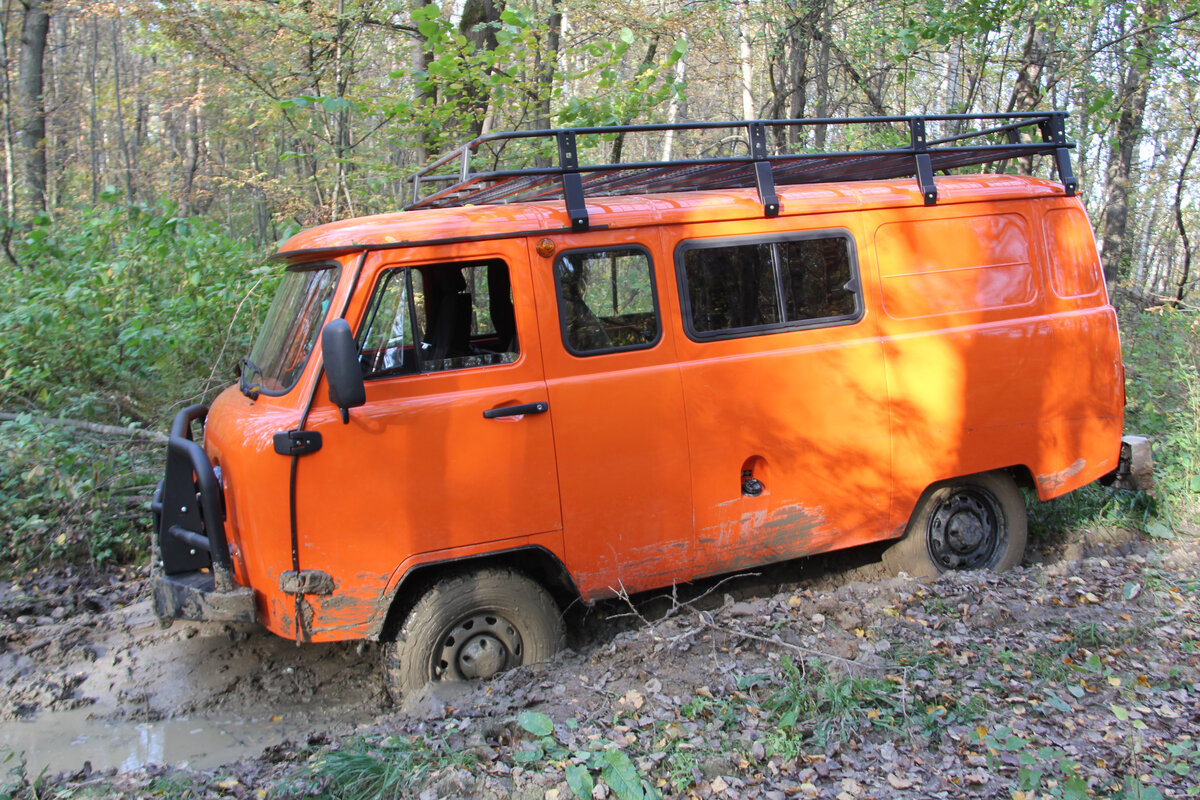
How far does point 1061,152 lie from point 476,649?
4730 mm

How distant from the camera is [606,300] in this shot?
4.44 meters

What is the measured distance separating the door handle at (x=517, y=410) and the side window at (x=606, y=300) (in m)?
0.34

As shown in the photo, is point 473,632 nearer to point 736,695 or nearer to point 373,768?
point 373,768

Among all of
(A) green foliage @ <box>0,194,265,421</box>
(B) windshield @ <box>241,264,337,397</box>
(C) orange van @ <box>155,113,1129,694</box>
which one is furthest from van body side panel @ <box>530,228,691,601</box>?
(A) green foliage @ <box>0,194,265,421</box>

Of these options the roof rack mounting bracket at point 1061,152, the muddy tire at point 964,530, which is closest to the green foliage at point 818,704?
the muddy tire at point 964,530

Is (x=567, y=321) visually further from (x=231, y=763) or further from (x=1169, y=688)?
(x=1169, y=688)

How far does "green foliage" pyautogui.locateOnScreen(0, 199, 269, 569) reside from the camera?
6133mm

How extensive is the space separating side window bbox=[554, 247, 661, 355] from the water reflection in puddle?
8.11 ft

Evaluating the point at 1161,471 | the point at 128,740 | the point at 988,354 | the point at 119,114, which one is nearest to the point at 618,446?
the point at 988,354

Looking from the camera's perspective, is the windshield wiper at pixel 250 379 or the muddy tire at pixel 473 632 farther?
the windshield wiper at pixel 250 379

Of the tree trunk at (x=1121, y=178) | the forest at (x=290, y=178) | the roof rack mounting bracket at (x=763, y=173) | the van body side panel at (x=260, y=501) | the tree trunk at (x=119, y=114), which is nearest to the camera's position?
the van body side panel at (x=260, y=501)

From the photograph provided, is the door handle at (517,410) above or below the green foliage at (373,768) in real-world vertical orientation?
above

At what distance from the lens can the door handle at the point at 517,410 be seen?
4047 mm

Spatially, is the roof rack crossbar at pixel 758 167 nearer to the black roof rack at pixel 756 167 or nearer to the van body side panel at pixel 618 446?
the black roof rack at pixel 756 167
